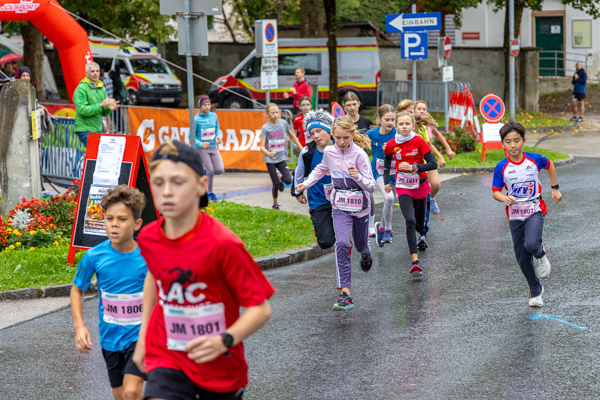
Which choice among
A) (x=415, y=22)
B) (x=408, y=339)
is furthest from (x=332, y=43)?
(x=408, y=339)

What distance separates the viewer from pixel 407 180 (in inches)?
335

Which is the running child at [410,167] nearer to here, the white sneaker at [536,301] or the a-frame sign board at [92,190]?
the white sneaker at [536,301]

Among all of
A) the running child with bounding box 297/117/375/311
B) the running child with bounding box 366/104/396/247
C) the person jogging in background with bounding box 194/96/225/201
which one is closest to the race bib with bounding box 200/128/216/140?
the person jogging in background with bounding box 194/96/225/201

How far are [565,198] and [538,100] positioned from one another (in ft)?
66.0

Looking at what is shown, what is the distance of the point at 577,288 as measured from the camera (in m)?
7.45

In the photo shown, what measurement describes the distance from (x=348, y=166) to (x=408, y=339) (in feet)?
5.73

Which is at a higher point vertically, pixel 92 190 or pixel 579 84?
pixel 579 84

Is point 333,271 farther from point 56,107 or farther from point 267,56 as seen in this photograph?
point 56,107

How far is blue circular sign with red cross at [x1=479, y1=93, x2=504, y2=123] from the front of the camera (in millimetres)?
17469

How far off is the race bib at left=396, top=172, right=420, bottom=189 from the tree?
1651cm

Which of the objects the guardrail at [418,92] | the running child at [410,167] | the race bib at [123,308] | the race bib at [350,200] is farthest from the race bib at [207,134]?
the guardrail at [418,92]

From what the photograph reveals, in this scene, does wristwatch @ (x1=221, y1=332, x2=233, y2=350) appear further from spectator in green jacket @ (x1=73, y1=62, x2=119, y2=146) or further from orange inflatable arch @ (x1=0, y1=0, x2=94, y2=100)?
orange inflatable arch @ (x1=0, y1=0, x2=94, y2=100)

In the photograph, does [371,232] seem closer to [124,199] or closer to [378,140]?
[378,140]

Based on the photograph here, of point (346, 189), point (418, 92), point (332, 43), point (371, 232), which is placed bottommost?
point (371, 232)
